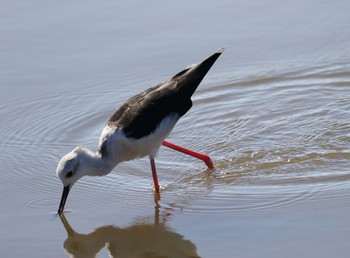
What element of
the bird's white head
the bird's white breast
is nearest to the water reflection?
the bird's white head

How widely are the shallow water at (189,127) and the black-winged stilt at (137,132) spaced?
0.22 metres

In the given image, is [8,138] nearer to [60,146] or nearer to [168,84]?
[60,146]

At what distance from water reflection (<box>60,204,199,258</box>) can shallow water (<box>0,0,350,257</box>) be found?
2 cm

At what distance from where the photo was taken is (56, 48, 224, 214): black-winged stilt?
7.43m

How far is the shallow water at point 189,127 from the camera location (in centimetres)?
668

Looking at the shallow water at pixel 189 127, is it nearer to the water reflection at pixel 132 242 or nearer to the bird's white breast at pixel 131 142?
the water reflection at pixel 132 242

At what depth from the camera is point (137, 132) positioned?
7.71 meters

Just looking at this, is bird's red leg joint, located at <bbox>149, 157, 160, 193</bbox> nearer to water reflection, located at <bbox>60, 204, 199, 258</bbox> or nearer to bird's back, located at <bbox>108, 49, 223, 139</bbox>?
bird's back, located at <bbox>108, 49, 223, 139</bbox>

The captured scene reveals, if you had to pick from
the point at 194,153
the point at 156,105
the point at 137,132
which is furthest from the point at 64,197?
the point at 194,153

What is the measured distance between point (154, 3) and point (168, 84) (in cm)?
321

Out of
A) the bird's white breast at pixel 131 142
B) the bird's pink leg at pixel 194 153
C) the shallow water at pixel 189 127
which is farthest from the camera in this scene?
the bird's pink leg at pixel 194 153

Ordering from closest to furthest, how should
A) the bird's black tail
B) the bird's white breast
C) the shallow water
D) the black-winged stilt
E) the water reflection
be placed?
the water reflection → the shallow water → the black-winged stilt → the bird's white breast → the bird's black tail

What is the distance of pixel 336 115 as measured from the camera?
870 centimetres

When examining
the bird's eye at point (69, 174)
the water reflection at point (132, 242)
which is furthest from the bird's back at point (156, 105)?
the water reflection at point (132, 242)
